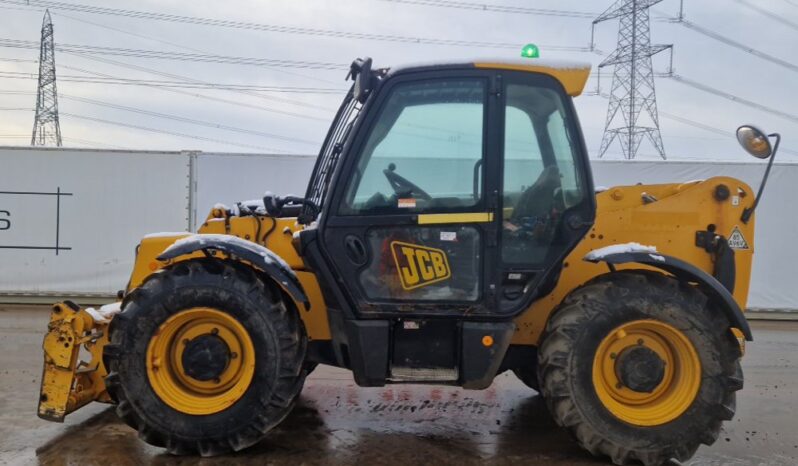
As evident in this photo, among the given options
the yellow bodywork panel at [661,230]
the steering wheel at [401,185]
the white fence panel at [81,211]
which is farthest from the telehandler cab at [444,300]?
the white fence panel at [81,211]

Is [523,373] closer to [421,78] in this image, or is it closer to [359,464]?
[359,464]

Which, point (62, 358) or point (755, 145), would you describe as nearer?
point (62, 358)

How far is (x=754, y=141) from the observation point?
13.3 ft

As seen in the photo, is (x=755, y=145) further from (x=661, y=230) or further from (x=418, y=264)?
(x=418, y=264)

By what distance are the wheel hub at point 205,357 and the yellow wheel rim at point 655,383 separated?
86.8 inches

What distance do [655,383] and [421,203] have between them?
175 centimetres

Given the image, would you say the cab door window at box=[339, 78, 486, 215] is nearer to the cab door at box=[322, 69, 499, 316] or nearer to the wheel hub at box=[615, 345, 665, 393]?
the cab door at box=[322, 69, 499, 316]

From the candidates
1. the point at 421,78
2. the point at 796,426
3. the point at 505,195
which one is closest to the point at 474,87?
the point at 421,78

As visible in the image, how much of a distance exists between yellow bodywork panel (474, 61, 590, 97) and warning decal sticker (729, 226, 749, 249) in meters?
1.38

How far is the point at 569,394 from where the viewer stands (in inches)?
147

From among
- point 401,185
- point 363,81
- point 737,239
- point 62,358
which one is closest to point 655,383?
point 737,239

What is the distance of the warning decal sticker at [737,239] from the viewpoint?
163 inches

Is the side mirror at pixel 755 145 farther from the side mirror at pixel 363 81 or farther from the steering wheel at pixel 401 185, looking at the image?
the side mirror at pixel 363 81

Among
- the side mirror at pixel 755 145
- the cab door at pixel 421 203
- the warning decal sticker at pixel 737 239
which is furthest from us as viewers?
the warning decal sticker at pixel 737 239
